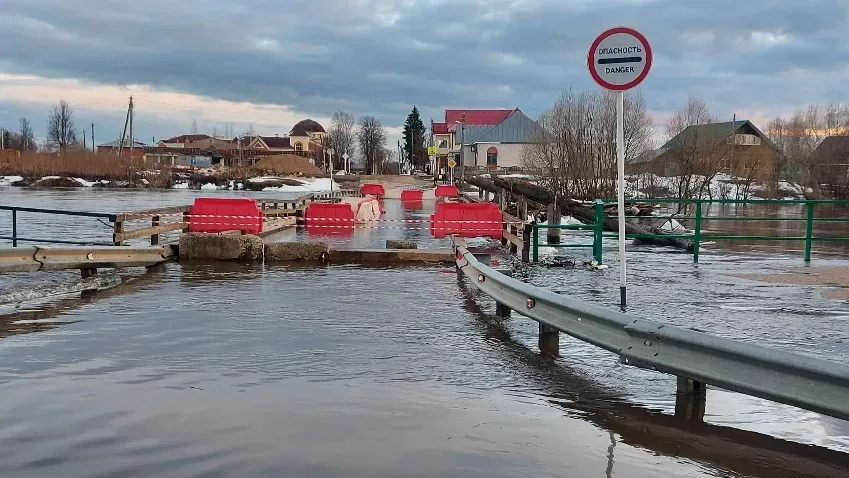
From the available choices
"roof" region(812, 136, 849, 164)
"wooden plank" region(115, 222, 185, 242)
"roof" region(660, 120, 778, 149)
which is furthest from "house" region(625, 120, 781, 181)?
"wooden plank" region(115, 222, 185, 242)

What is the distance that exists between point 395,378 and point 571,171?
3897 centimetres

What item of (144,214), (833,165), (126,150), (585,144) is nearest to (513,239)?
(144,214)

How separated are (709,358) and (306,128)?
181 metres

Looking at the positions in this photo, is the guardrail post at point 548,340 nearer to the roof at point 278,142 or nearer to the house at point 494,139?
the house at point 494,139

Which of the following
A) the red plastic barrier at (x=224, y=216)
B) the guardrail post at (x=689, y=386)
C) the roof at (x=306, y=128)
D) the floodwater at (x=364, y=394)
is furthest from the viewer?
the roof at (x=306, y=128)

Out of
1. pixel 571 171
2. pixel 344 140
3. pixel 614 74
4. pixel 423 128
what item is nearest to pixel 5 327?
pixel 614 74

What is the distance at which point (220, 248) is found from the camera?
44.7 feet

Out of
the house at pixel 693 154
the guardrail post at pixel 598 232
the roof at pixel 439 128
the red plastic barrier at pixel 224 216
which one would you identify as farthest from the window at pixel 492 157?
the guardrail post at pixel 598 232

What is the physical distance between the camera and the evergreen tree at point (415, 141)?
147 metres

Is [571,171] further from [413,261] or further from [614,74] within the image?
[614,74]

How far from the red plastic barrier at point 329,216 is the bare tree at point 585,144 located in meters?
20.6

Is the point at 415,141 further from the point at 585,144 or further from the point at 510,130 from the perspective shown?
the point at 585,144

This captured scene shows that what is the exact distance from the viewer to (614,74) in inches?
311

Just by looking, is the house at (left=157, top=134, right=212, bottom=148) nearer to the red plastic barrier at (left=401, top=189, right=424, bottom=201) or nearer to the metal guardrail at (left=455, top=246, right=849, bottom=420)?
the red plastic barrier at (left=401, top=189, right=424, bottom=201)
